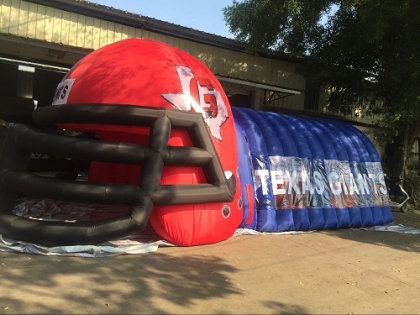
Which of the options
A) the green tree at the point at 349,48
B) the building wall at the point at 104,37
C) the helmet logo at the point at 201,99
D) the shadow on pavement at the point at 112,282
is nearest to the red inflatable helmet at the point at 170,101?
the helmet logo at the point at 201,99

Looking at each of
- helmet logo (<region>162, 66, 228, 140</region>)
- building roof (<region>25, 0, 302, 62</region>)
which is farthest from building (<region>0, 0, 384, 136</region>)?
helmet logo (<region>162, 66, 228, 140</region>)

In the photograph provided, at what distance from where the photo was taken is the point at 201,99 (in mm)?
6695

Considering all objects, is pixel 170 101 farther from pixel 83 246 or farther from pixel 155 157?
pixel 83 246

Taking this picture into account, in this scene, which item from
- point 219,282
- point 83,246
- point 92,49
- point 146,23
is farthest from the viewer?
point 146,23

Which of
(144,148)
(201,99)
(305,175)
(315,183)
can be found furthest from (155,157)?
(315,183)

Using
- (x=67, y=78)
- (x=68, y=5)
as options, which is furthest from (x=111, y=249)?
(x=68, y=5)

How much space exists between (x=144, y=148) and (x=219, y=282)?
2.09m

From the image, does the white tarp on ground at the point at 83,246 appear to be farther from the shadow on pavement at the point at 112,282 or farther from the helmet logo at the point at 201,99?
the helmet logo at the point at 201,99

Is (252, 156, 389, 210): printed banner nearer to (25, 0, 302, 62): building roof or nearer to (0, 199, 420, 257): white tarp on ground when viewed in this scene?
(0, 199, 420, 257): white tarp on ground

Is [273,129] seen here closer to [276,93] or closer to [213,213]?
[213,213]

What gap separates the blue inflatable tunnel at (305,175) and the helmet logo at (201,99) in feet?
3.54

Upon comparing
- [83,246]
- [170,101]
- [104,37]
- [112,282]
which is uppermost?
[104,37]

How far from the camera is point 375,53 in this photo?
12164mm

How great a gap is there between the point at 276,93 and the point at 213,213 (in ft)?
28.7
